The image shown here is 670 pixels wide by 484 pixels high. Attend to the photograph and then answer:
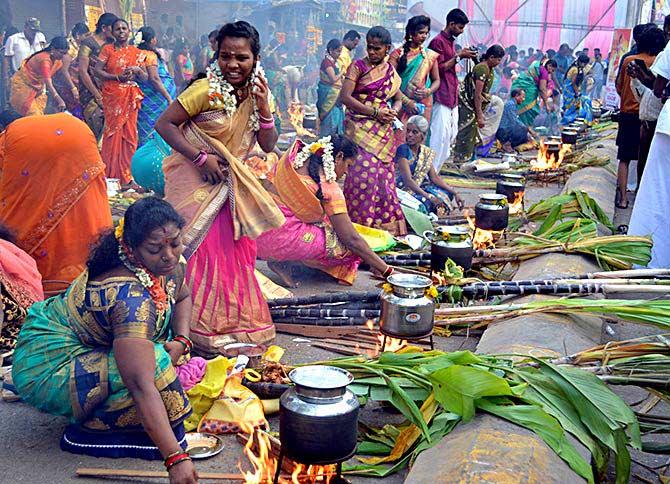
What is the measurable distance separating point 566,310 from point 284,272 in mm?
2231

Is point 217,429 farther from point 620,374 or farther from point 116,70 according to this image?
point 116,70

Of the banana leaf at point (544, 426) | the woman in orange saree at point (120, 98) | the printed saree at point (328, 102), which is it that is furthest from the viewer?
the printed saree at point (328, 102)

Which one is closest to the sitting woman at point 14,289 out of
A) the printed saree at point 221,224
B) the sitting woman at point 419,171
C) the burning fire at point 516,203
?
the printed saree at point 221,224

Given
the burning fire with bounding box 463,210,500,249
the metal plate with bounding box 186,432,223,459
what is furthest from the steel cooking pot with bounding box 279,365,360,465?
the burning fire with bounding box 463,210,500,249

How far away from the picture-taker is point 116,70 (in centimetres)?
877

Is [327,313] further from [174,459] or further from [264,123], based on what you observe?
[174,459]

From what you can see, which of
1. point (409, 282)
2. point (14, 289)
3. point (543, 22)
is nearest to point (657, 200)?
point (409, 282)

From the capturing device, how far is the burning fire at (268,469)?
3.02 metres

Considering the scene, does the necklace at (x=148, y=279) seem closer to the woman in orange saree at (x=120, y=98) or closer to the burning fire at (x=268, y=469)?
the burning fire at (x=268, y=469)

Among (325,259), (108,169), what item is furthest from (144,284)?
(108,169)

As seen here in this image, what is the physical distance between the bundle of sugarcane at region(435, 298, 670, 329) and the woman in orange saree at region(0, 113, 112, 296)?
2.12 m

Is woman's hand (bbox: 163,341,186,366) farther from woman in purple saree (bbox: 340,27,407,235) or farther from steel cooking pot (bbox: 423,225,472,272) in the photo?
woman in purple saree (bbox: 340,27,407,235)

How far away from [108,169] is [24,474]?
5.90m

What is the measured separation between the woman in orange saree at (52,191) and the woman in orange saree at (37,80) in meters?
5.59
